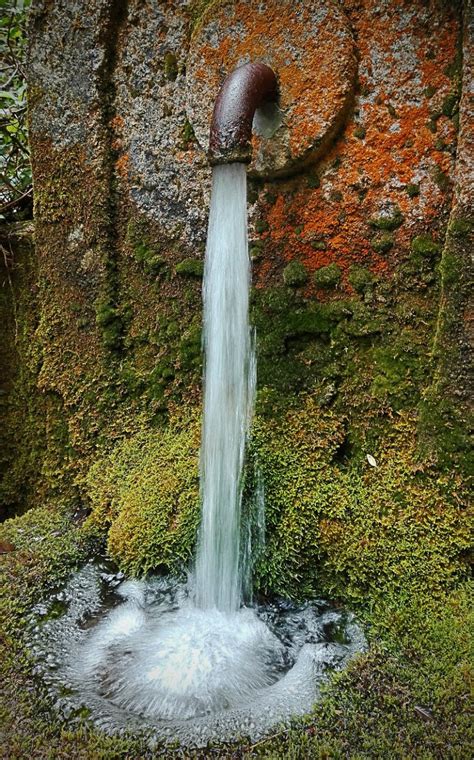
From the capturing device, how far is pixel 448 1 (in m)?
2.31

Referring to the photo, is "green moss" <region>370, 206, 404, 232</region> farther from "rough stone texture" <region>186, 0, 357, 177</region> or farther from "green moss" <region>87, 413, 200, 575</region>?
"green moss" <region>87, 413, 200, 575</region>

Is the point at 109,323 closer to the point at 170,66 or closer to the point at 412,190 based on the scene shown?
the point at 170,66

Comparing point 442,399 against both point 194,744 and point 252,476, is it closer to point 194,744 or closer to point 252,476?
point 252,476

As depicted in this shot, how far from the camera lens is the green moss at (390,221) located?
99.4 inches

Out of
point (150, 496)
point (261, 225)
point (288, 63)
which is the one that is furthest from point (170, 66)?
point (150, 496)

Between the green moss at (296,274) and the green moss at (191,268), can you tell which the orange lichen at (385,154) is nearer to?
the green moss at (296,274)

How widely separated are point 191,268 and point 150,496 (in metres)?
1.18

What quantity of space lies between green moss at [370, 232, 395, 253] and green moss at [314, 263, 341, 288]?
19 centimetres

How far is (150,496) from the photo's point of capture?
2.94 m

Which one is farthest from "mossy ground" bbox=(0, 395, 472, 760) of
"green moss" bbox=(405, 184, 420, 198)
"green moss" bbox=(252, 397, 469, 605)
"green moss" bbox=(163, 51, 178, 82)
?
"green moss" bbox=(163, 51, 178, 82)

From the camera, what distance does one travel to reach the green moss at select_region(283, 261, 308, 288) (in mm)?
2773

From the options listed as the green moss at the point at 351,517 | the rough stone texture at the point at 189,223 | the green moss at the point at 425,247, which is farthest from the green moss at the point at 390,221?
the green moss at the point at 351,517

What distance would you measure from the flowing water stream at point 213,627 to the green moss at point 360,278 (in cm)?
47

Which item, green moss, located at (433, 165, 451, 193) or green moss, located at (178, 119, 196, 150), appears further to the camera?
green moss, located at (178, 119, 196, 150)
